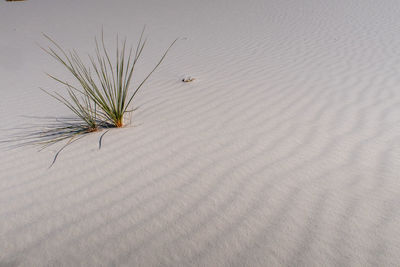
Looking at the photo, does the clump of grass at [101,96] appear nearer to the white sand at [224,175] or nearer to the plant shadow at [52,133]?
the plant shadow at [52,133]

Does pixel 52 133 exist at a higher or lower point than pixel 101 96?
lower

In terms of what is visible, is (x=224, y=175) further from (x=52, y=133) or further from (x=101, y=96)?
(x=52, y=133)

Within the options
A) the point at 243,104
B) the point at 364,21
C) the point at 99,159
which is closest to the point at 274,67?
the point at 243,104

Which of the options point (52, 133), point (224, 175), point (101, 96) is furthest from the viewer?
point (52, 133)

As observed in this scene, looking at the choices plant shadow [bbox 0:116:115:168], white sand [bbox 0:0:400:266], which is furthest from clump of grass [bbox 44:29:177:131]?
white sand [bbox 0:0:400:266]

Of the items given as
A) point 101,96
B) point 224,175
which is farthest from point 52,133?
point 224,175

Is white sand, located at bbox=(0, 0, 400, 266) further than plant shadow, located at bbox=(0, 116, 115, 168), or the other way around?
plant shadow, located at bbox=(0, 116, 115, 168)

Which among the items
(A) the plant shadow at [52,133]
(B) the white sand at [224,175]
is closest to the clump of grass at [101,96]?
(A) the plant shadow at [52,133]

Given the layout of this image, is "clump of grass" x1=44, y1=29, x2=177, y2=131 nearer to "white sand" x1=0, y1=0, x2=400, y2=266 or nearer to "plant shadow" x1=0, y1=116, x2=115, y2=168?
"plant shadow" x1=0, y1=116, x2=115, y2=168

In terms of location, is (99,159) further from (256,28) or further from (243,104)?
(256,28)
